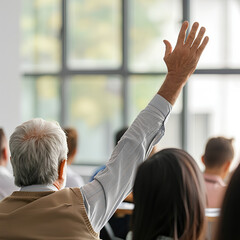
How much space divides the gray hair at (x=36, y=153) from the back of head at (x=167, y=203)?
0.45 meters

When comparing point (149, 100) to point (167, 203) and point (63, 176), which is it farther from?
point (167, 203)

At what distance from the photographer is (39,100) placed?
26.1 ft

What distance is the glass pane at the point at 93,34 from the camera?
299 inches

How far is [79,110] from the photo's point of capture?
25.8 ft

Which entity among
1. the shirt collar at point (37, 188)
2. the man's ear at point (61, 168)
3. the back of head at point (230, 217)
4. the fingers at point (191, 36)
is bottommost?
the shirt collar at point (37, 188)

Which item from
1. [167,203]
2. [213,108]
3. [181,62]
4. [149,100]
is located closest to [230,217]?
[167,203]

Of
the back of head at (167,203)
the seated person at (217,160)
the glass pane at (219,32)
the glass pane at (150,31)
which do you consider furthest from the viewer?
the glass pane at (150,31)

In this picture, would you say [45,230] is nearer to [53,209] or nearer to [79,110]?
[53,209]

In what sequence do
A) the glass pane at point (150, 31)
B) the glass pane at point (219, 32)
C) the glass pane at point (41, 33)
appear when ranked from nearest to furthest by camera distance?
the glass pane at point (219, 32) < the glass pane at point (150, 31) < the glass pane at point (41, 33)

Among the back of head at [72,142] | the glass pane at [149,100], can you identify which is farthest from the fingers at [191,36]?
the glass pane at [149,100]

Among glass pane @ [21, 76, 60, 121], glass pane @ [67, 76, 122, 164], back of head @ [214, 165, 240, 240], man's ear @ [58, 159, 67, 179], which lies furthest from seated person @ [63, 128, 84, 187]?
glass pane @ [21, 76, 60, 121]

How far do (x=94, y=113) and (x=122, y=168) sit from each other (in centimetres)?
576

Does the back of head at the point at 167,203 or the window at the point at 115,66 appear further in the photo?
the window at the point at 115,66

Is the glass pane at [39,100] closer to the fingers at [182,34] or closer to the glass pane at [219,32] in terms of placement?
the glass pane at [219,32]
